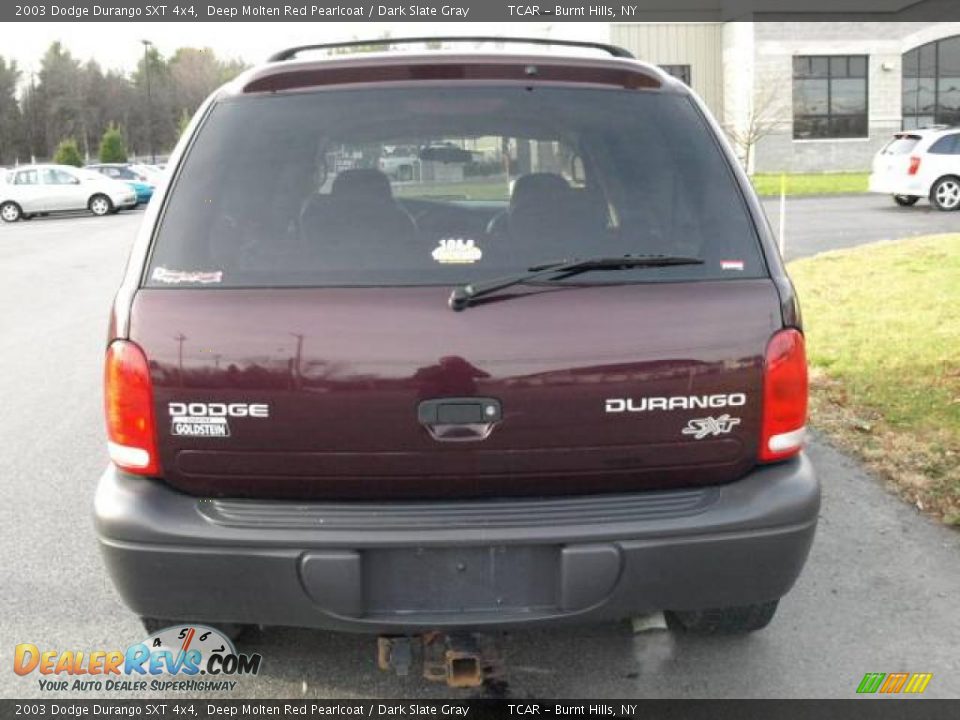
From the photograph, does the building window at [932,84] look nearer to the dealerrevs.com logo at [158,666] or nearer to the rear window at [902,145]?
the rear window at [902,145]

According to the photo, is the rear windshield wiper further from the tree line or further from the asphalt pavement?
the tree line

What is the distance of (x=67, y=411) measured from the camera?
7.01 m

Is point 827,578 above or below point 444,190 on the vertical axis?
below

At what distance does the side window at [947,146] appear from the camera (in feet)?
73.3

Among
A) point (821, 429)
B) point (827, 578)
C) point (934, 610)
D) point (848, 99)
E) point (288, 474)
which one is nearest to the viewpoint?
point (288, 474)

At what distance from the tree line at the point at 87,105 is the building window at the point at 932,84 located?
50.3 m

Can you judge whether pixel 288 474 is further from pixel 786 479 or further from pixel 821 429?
pixel 821 429

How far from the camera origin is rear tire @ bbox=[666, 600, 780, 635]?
3404 mm

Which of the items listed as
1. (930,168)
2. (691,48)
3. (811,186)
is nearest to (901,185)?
(930,168)

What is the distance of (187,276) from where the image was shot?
2801mm

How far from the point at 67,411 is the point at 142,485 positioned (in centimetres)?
456

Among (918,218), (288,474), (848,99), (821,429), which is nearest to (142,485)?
(288,474)

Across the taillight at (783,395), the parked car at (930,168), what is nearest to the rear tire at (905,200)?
the parked car at (930,168)

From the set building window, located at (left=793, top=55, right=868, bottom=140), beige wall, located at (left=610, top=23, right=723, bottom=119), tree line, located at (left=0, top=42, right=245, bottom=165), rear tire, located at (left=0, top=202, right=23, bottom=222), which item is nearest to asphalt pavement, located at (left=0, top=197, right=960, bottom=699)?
rear tire, located at (left=0, top=202, right=23, bottom=222)
